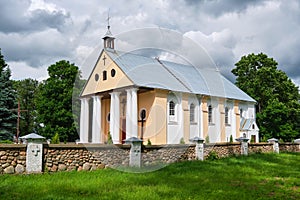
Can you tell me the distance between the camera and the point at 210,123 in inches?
989

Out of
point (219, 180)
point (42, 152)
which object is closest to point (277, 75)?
point (219, 180)

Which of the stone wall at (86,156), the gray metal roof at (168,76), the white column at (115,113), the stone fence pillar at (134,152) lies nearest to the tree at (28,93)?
the white column at (115,113)

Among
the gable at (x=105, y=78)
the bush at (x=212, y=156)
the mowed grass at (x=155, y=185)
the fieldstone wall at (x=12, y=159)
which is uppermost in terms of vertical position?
the gable at (x=105, y=78)

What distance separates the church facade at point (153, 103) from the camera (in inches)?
823

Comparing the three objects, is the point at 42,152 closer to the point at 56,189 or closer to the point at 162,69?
the point at 56,189

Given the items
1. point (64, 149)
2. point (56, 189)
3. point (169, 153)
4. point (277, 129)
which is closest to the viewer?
point (56, 189)

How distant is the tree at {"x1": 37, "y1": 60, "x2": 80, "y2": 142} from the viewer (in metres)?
28.0

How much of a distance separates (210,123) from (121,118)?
24.3 ft

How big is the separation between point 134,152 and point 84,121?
1475 centimetres

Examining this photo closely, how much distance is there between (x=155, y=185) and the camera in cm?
825

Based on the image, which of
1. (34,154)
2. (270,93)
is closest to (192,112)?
(270,93)

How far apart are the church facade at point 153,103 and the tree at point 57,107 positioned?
323cm

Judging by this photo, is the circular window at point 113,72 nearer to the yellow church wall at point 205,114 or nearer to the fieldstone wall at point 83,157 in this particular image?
the yellow church wall at point 205,114

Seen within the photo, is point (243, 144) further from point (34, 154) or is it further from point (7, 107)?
point (7, 107)
